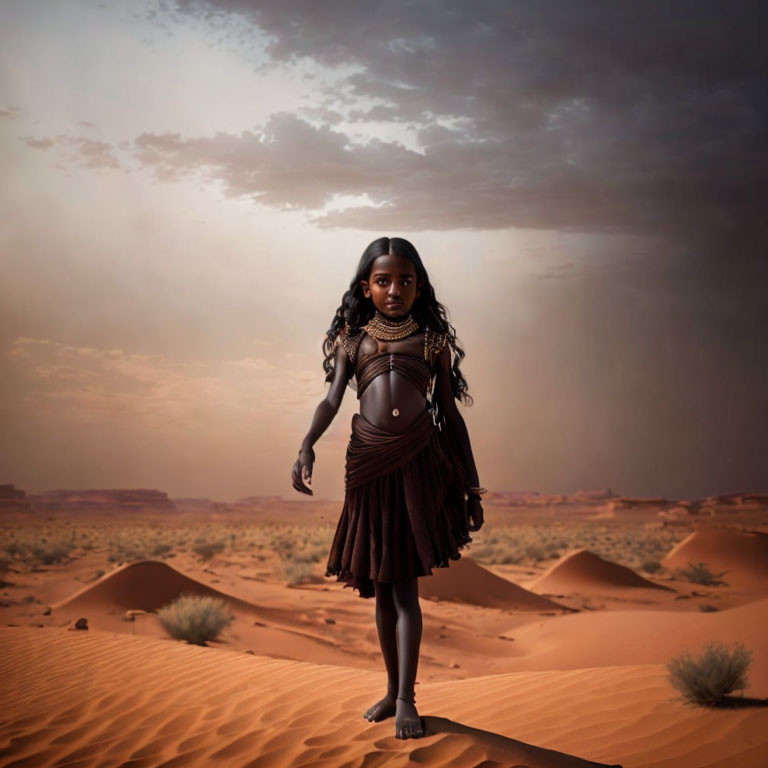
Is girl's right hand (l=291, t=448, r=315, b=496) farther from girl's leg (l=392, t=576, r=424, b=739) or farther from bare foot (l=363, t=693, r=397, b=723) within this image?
bare foot (l=363, t=693, r=397, b=723)

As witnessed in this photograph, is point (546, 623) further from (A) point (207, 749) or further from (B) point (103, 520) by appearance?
(B) point (103, 520)

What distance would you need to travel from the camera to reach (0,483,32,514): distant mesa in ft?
217

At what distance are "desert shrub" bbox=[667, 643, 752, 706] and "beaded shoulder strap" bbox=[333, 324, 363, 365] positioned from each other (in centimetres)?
310

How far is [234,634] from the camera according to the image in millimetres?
10953

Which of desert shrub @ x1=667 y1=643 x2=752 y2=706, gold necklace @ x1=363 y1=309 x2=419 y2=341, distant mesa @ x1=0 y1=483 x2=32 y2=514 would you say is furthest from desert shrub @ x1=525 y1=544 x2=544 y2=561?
distant mesa @ x1=0 y1=483 x2=32 y2=514

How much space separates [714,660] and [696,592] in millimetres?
15452

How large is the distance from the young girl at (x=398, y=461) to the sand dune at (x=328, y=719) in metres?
0.42

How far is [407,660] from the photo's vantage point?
418 cm

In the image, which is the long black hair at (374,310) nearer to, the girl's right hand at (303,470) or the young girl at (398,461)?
the young girl at (398,461)

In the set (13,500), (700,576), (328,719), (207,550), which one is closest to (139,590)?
(328,719)

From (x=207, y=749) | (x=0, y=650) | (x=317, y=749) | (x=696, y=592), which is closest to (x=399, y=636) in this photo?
(x=317, y=749)

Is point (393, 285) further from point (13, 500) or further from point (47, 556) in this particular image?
point (13, 500)

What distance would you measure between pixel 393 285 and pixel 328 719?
109 inches

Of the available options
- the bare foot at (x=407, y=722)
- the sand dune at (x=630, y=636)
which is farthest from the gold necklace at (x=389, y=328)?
the sand dune at (x=630, y=636)
